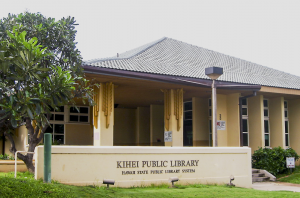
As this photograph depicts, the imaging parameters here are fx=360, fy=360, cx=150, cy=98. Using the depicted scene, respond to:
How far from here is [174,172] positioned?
11.8 meters

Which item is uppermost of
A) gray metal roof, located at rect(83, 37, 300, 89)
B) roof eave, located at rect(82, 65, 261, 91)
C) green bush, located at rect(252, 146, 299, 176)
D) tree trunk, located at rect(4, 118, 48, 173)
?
gray metal roof, located at rect(83, 37, 300, 89)

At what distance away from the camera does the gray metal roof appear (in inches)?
626

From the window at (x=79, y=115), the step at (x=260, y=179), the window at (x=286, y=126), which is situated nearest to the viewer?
the step at (x=260, y=179)

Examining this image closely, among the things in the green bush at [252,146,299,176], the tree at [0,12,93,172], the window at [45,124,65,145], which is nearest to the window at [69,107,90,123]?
the window at [45,124,65,145]

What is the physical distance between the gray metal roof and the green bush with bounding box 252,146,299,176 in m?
3.41

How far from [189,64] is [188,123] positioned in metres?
3.78

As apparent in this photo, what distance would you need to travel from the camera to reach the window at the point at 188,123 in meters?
20.8

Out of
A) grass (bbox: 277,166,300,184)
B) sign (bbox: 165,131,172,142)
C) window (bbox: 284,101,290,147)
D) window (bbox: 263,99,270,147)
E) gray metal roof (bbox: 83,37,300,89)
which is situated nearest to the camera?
gray metal roof (bbox: 83,37,300,89)

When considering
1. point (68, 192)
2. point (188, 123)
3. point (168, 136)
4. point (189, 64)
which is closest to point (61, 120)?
point (188, 123)

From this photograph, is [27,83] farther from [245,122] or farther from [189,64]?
[245,122]

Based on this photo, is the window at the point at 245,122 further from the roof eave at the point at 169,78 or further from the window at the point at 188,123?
the window at the point at 188,123

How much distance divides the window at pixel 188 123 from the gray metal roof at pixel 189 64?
2.75 meters

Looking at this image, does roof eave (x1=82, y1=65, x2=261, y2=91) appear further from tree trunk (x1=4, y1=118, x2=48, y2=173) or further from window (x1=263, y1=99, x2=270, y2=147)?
window (x1=263, y1=99, x2=270, y2=147)

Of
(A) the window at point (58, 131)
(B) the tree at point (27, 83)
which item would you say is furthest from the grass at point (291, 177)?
(B) the tree at point (27, 83)
